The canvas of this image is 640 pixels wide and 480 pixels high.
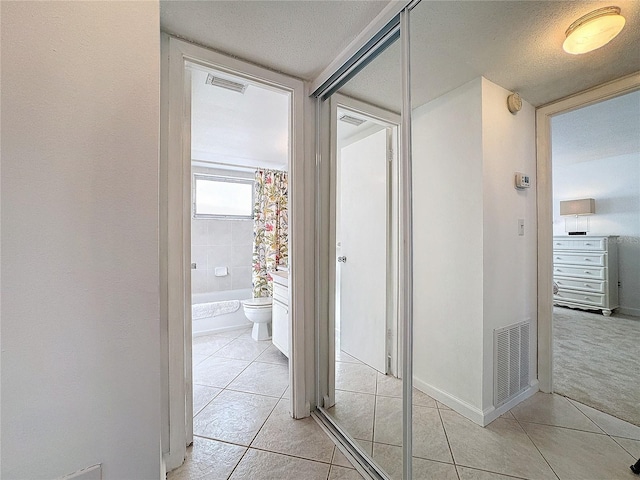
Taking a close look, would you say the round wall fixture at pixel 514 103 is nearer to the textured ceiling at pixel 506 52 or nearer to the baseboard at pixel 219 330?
the textured ceiling at pixel 506 52

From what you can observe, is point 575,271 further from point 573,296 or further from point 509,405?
point 509,405

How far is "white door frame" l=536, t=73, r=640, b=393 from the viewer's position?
108 cm

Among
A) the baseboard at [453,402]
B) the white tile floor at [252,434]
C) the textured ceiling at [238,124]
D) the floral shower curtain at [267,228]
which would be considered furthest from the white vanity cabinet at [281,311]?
the baseboard at [453,402]

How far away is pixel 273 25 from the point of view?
1322 millimetres

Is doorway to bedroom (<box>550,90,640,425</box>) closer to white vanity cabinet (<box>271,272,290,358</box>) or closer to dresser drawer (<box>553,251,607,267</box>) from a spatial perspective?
dresser drawer (<box>553,251,607,267</box>)

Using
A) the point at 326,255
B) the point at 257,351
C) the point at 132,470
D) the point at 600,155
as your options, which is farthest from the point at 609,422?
the point at 257,351

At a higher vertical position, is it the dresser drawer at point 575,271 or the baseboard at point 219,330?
the dresser drawer at point 575,271

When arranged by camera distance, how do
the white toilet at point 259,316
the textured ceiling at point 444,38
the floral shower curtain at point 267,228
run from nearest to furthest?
the textured ceiling at point 444,38 → the white toilet at point 259,316 → the floral shower curtain at point 267,228

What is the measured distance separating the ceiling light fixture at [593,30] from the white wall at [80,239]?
4.75 ft

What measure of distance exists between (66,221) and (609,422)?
1.83 meters

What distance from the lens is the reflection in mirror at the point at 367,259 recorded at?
4.88 ft

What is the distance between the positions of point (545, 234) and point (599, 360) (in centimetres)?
49

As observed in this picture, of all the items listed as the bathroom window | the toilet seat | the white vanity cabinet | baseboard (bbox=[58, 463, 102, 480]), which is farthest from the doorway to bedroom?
the bathroom window

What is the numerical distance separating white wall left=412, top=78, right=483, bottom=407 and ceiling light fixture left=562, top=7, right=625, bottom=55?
1.15ft
